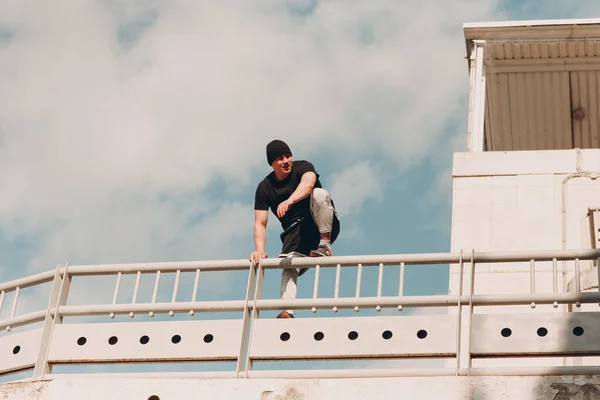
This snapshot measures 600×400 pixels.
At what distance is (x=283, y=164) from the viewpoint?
10.8 meters

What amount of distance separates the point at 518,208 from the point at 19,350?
7063 mm

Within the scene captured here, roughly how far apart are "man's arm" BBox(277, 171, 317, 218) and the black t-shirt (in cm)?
10

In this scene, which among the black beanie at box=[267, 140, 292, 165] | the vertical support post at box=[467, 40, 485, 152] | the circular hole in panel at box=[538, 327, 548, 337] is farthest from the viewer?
the vertical support post at box=[467, 40, 485, 152]

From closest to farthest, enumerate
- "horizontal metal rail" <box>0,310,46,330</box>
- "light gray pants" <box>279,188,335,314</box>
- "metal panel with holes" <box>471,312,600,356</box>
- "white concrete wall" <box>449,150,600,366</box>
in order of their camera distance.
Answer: "metal panel with holes" <box>471,312,600,356</box> → "horizontal metal rail" <box>0,310,46,330</box> → "light gray pants" <box>279,188,335,314</box> → "white concrete wall" <box>449,150,600,366</box>

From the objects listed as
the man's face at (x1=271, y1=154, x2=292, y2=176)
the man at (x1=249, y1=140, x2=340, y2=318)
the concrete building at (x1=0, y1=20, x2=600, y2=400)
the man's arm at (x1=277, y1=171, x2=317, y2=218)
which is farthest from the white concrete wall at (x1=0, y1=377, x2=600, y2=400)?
the man's face at (x1=271, y1=154, x2=292, y2=176)

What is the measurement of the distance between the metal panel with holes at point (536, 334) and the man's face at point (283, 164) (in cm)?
264

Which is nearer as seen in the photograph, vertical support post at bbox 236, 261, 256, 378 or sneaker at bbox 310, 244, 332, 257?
vertical support post at bbox 236, 261, 256, 378

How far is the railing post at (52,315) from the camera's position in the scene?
973cm

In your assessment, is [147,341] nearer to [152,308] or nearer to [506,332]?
[152,308]

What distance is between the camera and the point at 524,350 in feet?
28.8

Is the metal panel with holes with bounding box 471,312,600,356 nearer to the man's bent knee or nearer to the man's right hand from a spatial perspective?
the man's right hand

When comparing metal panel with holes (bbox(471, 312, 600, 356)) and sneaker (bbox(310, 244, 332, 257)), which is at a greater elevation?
sneaker (bbox(310, 244, 332, 257))

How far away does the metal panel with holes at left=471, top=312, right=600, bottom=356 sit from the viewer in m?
8.69

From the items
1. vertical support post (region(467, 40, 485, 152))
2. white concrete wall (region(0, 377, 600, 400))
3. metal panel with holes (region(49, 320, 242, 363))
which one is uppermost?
vertical support post (region(467, 40, 485, 152))
